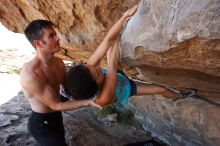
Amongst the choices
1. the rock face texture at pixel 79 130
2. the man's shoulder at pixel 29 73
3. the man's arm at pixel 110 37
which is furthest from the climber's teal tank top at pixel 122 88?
the rock face texture at pixel 79 130

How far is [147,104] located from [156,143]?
2.33 feet

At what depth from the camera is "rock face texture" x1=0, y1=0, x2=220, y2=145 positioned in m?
2.25

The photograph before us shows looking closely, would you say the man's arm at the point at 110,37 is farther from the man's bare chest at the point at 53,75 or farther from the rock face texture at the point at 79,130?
the rock face texture at the point at 79,130

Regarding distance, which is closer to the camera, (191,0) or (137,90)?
(191,0)

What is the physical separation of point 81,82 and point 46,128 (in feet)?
3.86

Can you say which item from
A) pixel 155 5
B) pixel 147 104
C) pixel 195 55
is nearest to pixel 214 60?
pixel 195 55

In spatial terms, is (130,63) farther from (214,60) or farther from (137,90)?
(214,60)

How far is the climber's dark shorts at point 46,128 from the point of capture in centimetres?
376

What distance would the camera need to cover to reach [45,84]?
343 centimetres

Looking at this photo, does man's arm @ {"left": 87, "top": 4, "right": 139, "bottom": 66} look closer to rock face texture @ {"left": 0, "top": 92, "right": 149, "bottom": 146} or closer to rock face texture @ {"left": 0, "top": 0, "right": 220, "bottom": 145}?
rock face texture @ {"left": 0, "top": 0, "right": 220, "bottom": 145}

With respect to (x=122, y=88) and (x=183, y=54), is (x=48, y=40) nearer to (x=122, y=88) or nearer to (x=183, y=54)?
(x=122, y=88)

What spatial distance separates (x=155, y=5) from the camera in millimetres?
2520

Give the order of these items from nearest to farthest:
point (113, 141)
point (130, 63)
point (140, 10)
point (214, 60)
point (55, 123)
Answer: point (214, 60)
point (140, 10)
point (130, 63)
point (55, 123)
point (113, 141)

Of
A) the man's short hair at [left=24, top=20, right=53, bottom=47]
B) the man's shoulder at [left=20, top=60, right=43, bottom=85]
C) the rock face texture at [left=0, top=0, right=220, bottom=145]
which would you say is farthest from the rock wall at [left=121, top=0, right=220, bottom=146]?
the man's shoulder at [left=20, top=60, right=43, bottom=85]
